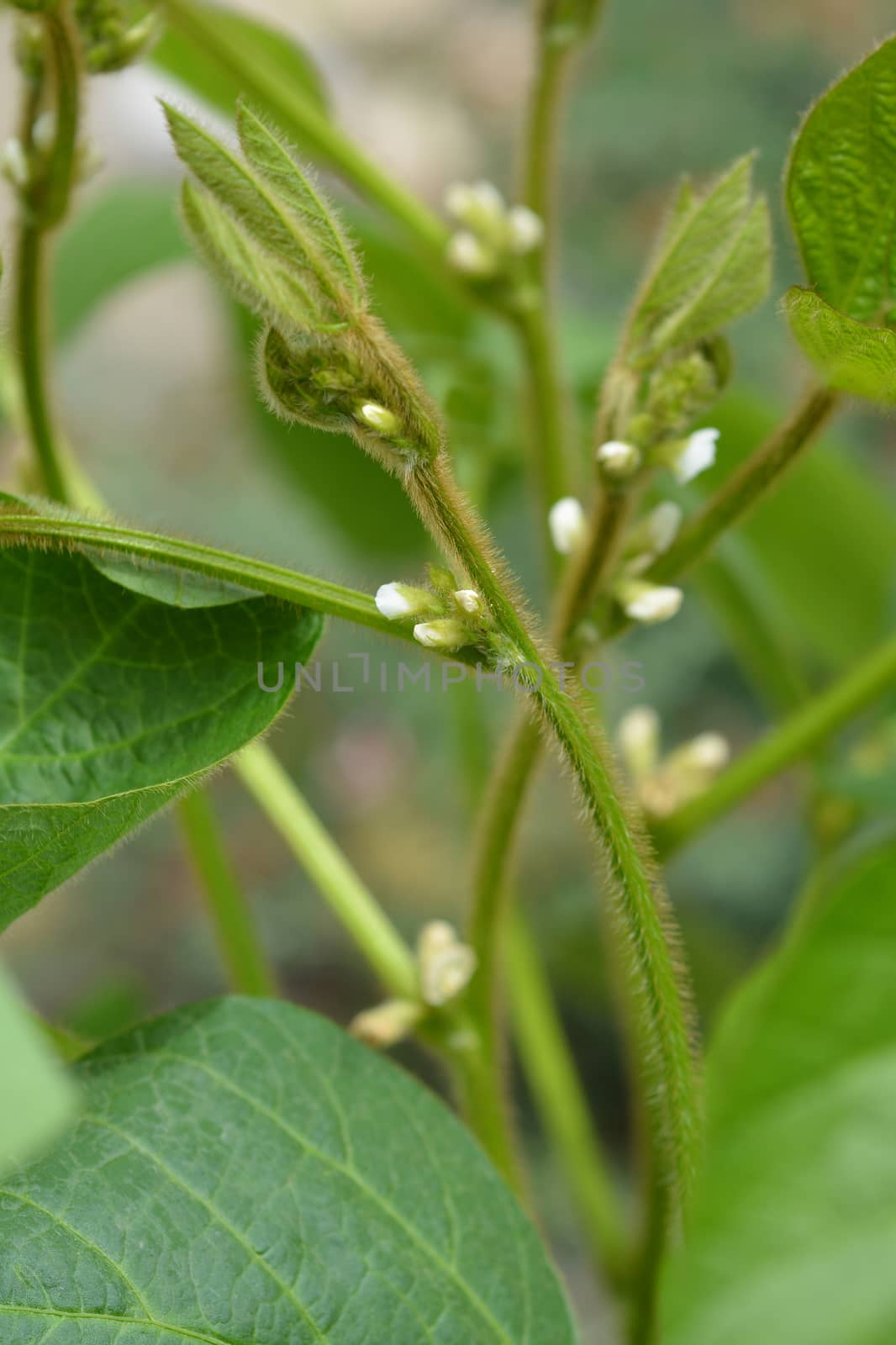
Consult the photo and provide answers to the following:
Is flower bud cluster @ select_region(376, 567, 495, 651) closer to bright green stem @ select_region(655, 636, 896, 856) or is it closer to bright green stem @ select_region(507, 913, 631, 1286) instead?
bright green stem @ select_region(655, 636, 896, 856)

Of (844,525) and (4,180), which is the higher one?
(4,180)

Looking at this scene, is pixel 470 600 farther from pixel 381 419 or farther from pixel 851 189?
pixel 851 189

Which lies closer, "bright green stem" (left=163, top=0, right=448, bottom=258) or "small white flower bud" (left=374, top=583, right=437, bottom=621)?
"small white flower bud" (left=374, top=583, right=437, bottom=621)

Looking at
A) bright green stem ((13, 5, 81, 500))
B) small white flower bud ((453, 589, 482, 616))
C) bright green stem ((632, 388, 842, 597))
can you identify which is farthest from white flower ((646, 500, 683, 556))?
bright green stem ((13, 5, 81, 500))

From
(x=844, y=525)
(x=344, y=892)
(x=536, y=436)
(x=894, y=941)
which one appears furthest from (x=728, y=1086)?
(x=844, y=525)

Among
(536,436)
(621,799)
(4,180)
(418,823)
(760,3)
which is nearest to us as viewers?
(621,799)

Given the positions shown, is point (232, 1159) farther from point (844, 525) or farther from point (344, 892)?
point (844, 525)
